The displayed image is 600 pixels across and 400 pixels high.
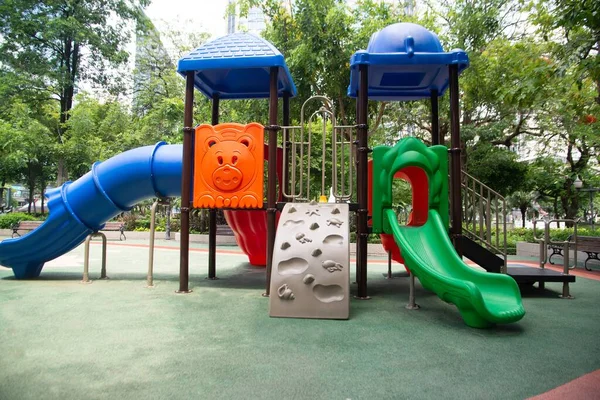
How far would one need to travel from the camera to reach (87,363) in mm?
3107

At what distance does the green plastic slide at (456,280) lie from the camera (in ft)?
13.4

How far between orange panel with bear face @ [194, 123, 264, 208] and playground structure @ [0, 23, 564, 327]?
0.05 ft

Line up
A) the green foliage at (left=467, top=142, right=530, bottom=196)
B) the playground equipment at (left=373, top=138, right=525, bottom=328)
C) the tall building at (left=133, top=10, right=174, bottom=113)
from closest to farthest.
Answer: the playground equipment at (left=373, top=138, right=525, bottom=328) → the green foliage at (left=467, top=142, right=530, bottom=196) → the tall building at (left=133, top=10, right=174, bottom=113)

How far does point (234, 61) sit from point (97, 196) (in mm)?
3317

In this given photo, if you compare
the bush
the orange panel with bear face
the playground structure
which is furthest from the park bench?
the bush

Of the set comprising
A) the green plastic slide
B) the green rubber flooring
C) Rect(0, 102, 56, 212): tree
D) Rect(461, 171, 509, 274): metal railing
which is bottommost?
the green rubber flooring

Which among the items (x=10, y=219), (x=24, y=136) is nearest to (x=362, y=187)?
(x=24, y=136)

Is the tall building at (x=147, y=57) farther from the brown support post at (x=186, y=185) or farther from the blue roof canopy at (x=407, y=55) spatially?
the blue roof canopy at (x=407, y=55)

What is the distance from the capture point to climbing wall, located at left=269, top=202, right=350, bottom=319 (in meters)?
4.58

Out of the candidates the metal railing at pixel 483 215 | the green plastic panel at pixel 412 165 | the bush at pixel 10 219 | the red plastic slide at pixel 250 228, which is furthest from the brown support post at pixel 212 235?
the bush at pixel 10 219

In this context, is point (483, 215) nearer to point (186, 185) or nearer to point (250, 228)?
point (250, 228)

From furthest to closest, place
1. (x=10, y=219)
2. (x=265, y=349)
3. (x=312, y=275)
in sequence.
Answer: (x=10, y=219) → (x=312, y=275) → (x=265, y=349)

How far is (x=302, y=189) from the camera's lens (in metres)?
6.32

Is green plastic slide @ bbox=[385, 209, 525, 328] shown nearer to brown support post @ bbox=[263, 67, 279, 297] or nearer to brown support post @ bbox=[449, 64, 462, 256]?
brown support post @ bbox=[449, 64, 462, 256]
